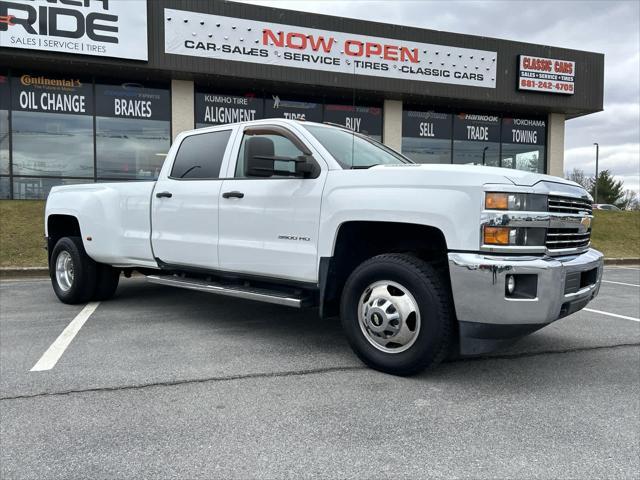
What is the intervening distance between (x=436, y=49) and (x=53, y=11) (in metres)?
10.7

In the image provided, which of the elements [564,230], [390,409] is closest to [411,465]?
[390,409]

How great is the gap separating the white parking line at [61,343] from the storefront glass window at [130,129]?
980 centimetres

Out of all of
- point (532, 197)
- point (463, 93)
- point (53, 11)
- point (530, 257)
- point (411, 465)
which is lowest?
point (411, 465)

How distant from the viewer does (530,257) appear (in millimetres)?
3436

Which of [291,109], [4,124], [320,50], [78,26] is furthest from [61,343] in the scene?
[291,109]

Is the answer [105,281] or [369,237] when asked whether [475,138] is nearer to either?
[105,281]

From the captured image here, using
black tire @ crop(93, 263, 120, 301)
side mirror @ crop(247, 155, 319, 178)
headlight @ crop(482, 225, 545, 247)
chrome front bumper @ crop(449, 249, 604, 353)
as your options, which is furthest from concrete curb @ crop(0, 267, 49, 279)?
headlight @ crop(482, 225, 545, 247)

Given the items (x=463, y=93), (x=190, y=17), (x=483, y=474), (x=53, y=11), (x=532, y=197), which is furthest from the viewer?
(x=463, y=93)

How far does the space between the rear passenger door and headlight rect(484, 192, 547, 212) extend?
2.57 meters

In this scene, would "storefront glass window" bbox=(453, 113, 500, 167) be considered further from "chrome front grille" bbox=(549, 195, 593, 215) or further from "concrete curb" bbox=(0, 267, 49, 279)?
"chrome front grille" bbox=(549, 195, 593, 215)

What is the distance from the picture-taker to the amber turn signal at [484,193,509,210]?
3.38 metres

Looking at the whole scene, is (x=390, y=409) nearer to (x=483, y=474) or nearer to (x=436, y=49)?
(x=483, y=474)

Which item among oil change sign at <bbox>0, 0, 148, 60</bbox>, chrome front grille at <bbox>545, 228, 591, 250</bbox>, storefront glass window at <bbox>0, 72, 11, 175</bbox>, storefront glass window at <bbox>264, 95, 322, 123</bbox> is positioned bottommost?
chrome front grille at <bbox>545, 228, 591, 250</bbox>

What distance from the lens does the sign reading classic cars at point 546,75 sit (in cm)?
1736
